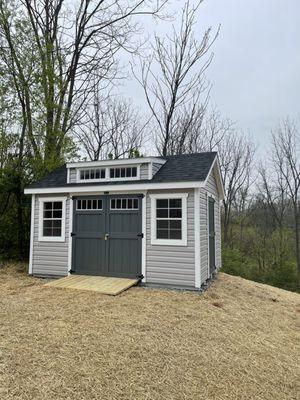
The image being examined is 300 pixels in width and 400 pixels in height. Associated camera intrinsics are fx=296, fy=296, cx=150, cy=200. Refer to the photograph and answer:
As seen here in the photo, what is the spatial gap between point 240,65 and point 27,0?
976 centimetres

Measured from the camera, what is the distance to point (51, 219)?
784 cm

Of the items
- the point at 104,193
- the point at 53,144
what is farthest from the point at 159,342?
the point at 53,144

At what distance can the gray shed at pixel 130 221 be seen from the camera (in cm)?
650

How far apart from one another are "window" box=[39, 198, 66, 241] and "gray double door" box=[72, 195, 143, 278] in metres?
0.42

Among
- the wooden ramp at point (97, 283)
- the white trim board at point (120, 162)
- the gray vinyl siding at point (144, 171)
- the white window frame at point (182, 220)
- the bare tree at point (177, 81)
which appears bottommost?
the wooden ramp at point (97, 283)

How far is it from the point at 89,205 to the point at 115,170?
1.10 metres

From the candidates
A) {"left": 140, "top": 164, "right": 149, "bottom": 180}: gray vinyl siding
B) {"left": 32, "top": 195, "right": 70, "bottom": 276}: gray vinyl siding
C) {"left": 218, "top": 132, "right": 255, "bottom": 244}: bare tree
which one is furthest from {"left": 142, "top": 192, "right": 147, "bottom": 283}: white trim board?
{"left": 218, "top": 132, "right": 255, "bottom": 244}: bare tree

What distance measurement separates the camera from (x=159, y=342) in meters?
3.97

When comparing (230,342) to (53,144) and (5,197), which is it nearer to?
(5,197)

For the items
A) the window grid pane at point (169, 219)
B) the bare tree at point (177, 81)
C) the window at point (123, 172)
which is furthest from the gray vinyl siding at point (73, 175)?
the bare tree at point (177, 81)

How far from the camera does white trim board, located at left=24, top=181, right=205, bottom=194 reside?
6.40 metres

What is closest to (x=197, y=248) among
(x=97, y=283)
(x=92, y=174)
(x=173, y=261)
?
(x=173, y=261)

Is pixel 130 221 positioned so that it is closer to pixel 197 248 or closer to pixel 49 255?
pixel 197 248

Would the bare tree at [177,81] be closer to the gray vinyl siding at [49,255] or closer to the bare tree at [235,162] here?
the bare tree at [235,162]
